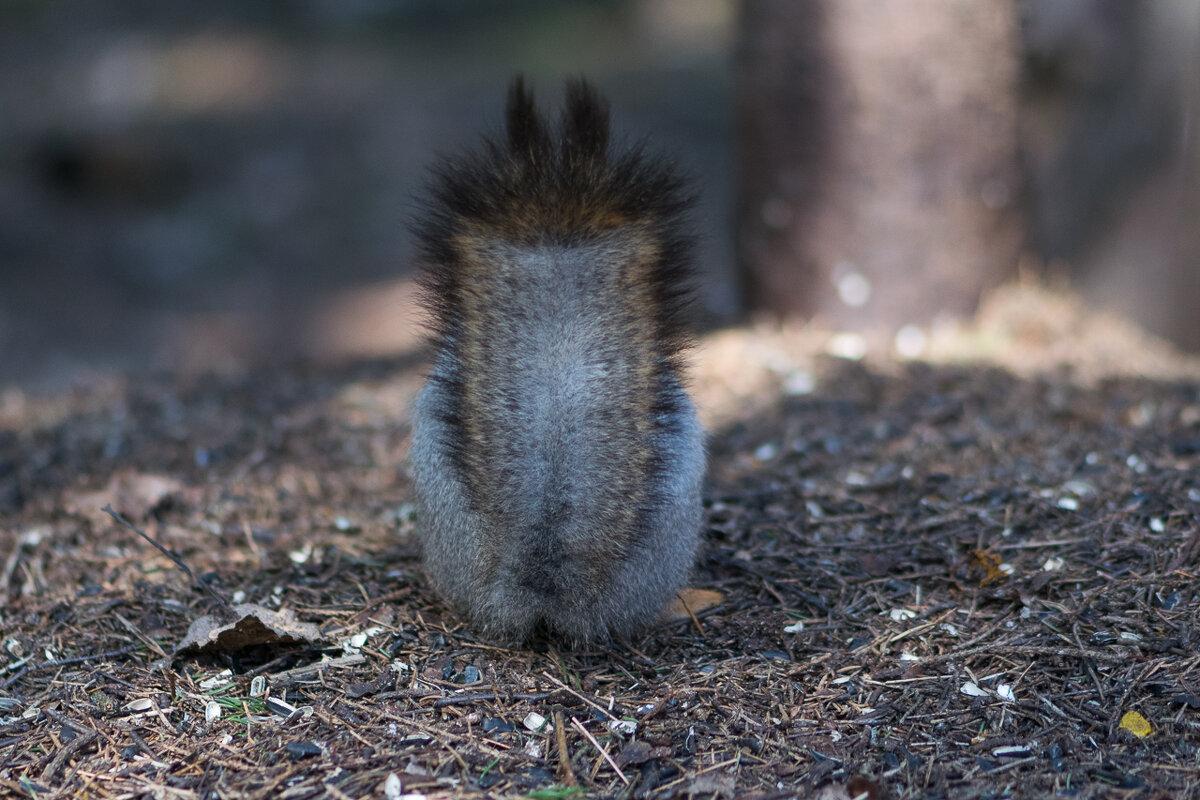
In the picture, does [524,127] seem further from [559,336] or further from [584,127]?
[559,336]

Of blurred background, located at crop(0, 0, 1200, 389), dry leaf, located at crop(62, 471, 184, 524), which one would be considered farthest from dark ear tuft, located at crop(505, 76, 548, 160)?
dry leaf, located at crop(62, 471, 184, 524)

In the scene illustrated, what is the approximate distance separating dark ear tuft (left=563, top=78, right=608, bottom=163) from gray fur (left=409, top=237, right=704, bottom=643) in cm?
22

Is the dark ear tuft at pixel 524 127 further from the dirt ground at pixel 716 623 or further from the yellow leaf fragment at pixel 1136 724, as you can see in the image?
the yellow leaf fragment at pixel 1136 724

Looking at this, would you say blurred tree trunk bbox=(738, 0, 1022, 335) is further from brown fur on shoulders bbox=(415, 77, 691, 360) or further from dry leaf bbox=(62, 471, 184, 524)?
dry leaf bbox=(62, 471, 184, 524)

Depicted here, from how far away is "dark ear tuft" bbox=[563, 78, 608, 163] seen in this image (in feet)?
8.38

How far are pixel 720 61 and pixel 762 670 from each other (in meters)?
12.7

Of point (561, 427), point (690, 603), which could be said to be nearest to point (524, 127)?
point (561, 427)

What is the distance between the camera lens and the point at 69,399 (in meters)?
5.71

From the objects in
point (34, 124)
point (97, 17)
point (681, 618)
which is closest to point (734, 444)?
point (681, 618)

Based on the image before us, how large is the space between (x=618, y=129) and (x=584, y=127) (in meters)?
2.44

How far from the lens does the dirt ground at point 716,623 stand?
2.44 meters

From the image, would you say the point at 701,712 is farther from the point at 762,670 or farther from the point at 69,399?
the point at 69,399

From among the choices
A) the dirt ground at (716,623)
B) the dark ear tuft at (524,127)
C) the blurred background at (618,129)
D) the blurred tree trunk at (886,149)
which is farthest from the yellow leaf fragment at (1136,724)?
the blurred tree trunk at (886,149)

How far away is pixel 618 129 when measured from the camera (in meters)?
4.93
